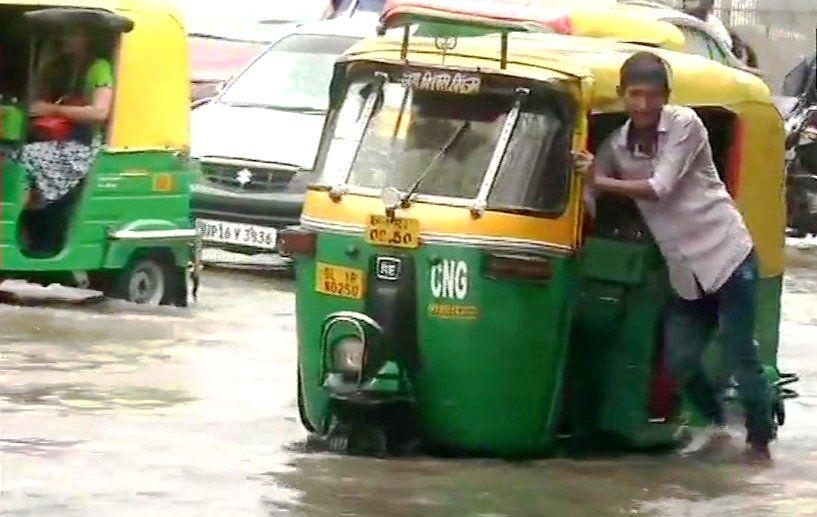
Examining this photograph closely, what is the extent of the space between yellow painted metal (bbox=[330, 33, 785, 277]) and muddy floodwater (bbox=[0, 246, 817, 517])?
36.2 inches

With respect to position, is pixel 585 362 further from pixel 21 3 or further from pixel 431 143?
pixel 21 3

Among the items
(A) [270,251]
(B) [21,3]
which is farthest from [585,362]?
(A) [270,251]

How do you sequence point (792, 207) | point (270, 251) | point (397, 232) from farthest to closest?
point (792, 207), point (270, 251), point (397, 232)

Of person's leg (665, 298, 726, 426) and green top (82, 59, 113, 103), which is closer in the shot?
person's leg (665, 298, 726, 426)

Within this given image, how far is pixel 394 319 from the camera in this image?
8773 millimetres

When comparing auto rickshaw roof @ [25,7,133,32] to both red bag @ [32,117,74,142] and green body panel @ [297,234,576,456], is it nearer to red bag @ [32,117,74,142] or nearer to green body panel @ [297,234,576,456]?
red bag @ [32,117,74,142]

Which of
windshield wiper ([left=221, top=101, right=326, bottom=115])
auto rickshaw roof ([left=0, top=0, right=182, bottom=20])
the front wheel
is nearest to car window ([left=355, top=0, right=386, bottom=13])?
windshield wiper ([left=221, top=101, right=326, bottom=115])

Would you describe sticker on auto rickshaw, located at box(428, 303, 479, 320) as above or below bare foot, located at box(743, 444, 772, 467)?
above

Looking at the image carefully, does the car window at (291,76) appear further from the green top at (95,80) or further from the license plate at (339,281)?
the license plate at (339,281)

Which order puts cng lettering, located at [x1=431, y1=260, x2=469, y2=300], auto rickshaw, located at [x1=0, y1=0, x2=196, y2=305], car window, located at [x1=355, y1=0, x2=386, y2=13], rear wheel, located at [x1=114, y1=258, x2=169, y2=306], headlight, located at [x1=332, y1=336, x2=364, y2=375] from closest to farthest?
cng lettering, located at [x1=431, y1=260, x2=469, y2=300]
headlight, located at [x1=332, y1=336, x2=364, y2=375]
auto rickshaw, located at [x1=0, y1=0, x2=196, y2=305]
rear wheel, located at [x1=114, y1=258, x2=169, y2=306]
car window, located at [x1=355, y1=0, x2=386, y2=13]

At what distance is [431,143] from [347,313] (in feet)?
2.41

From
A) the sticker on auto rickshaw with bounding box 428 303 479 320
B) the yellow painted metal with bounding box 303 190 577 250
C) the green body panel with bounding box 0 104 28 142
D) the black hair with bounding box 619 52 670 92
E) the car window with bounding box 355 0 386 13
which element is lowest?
the sticker on auto rickshaw with bounding box 428 303 479 320

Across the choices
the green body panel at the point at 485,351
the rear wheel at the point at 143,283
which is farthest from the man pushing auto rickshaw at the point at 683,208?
the rear wheel at the point at 143,283

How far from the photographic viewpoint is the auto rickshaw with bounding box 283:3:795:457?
8.65 meters
